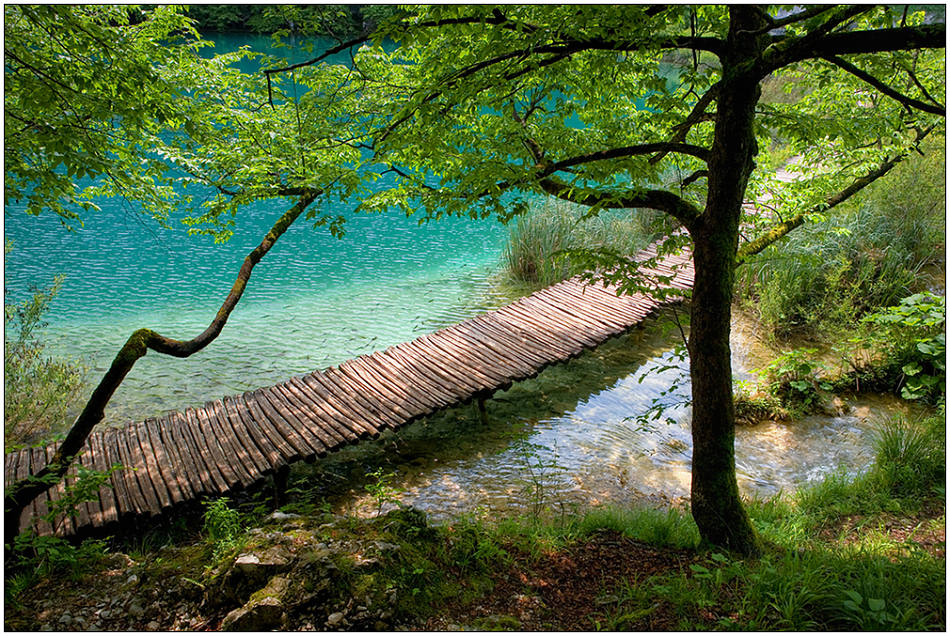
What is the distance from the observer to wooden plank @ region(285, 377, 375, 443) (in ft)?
15.9

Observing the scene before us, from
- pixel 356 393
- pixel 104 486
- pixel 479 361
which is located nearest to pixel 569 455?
pixel 479 361

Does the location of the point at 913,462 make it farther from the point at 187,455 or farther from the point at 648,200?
the point at 187,455

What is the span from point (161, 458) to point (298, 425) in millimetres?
1076

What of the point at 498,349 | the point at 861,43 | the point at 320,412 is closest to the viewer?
the point at 861,43

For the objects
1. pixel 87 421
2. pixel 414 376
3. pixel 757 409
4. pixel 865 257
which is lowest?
pixel 87 421

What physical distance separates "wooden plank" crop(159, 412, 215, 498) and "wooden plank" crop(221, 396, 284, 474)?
1.34ft

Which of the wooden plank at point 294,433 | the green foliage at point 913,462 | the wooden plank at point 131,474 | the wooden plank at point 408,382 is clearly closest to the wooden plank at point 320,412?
the wooden plank at point 294,433

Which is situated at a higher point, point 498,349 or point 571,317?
point 571,317

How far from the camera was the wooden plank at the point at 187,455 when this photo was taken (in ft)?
13.5

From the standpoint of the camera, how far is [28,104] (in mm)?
3135

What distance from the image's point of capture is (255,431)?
4.78 meters

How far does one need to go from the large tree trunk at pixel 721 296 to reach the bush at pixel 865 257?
4751 millimetres

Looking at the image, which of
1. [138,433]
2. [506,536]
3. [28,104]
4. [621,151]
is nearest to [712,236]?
[621,151]

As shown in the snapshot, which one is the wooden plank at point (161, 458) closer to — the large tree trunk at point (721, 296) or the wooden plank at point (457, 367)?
the wooden plank at point (457, 367)
